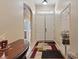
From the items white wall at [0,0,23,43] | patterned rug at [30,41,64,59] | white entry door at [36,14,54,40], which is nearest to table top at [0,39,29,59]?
white wall at [0,0,23,43]

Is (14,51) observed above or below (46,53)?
above

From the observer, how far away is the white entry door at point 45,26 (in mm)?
12867

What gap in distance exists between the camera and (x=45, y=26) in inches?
509

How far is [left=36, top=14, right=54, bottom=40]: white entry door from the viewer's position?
→ 12.9m

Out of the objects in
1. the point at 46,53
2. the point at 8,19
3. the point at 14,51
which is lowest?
the point at 46,53

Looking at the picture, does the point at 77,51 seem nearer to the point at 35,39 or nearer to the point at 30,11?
the point at 30,11

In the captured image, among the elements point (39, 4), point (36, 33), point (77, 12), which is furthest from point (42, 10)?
point (77, 12)

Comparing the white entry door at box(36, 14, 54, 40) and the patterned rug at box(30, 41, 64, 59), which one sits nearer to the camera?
the patterned rug at box(30, 41, 64, 59)

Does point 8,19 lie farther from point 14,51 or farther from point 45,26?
point 45,26

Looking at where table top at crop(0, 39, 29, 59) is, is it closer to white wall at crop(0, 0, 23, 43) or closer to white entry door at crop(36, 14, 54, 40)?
white wall at crop(0, 0, 23, 43)

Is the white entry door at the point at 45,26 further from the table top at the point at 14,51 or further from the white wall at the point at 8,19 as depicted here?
the table top at the point at 14,51

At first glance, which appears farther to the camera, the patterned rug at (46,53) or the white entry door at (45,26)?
the white entry door at (45,26)

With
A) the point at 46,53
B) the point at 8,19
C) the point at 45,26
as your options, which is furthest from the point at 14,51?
the point at 45,26

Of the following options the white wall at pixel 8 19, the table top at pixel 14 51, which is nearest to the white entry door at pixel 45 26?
the white wall at pixel 8 19
